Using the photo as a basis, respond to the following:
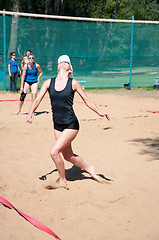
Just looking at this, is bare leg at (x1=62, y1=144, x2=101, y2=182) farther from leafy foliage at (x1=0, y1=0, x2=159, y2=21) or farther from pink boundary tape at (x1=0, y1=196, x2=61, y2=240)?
leafy foliage at (x1=0, y1=0, x2=159, y2=21)

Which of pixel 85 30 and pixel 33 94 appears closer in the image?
pixel 33 94

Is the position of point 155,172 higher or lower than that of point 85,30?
lower

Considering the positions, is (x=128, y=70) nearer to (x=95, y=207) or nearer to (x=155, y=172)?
(x=155, y=172)

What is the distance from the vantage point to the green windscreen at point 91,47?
55.1 feet

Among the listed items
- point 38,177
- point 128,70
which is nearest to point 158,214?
point 38,177

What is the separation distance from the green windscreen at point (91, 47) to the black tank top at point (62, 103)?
11.4m

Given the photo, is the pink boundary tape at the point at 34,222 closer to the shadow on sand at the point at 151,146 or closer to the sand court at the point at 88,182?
the sand court at the point at 88,182

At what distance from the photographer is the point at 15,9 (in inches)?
843

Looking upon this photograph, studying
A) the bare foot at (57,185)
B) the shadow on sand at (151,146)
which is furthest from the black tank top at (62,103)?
the shadow on sand at (151,146)

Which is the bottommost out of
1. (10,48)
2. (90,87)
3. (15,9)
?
(90,87)

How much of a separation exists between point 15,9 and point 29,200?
18059mm

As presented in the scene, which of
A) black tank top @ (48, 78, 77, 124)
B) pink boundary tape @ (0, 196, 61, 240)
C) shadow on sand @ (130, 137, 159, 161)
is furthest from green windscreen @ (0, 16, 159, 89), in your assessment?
A: pink boundary tape @ (0, 196, 61, 240)

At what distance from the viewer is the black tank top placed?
516 cm

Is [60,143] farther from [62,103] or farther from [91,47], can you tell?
[91,47]
